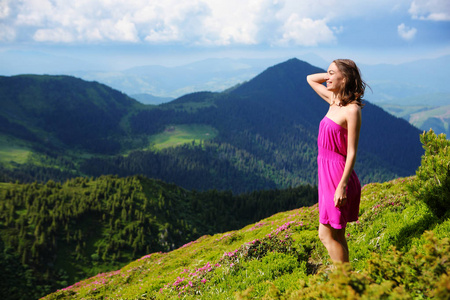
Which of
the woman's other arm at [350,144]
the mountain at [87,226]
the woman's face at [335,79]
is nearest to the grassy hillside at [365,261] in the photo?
the woman's other arm at [350,144]

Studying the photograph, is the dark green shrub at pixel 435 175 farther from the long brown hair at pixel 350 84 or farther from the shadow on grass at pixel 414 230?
the long brown hair at pixel 350 84

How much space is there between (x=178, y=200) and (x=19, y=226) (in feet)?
194

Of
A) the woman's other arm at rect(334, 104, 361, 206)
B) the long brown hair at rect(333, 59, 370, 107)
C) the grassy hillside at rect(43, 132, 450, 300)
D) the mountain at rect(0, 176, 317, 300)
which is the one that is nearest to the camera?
the grassy hillside at rect(43, 132, 450, 300)

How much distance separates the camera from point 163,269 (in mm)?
20812

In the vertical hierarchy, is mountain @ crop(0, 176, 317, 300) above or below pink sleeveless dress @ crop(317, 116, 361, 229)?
below

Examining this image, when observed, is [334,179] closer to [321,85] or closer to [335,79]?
[335,79]

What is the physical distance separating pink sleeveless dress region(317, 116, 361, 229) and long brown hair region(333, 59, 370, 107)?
Answer: 2.08 ft

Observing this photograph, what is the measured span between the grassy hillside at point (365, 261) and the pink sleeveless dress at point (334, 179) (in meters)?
1.09

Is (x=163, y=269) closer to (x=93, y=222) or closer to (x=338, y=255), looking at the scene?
(x=338, y=255)

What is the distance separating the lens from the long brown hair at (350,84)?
20.7 ft

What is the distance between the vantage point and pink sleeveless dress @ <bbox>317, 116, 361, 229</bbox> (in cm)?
639

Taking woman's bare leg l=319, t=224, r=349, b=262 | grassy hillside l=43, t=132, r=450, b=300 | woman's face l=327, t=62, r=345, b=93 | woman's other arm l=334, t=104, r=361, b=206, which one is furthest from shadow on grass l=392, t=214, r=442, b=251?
woman's face l=327, t=62, r=345, b=93

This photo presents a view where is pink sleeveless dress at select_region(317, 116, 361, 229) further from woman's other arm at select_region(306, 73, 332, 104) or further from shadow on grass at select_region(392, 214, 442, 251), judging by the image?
shadow on grass at select_region(392, 214, 442, 251)

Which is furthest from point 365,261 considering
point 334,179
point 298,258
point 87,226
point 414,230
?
point 87,226
